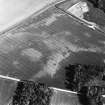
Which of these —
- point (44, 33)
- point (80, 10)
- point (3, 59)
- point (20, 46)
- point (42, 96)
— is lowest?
point (42, 96)

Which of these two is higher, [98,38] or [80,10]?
[80,10]

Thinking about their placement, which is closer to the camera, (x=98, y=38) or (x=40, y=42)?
(x=40, y=42)

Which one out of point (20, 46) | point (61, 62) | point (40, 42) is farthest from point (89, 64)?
point (20, 46)

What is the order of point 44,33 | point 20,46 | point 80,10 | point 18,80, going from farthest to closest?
point 80,10, point 44,33, point 20,46, point 18,80

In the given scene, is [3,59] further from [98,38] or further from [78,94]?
[98,38]

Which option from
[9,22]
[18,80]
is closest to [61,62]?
[18,80]

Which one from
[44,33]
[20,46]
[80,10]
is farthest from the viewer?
[80,10]

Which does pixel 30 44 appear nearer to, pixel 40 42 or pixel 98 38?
pixel 40 42
